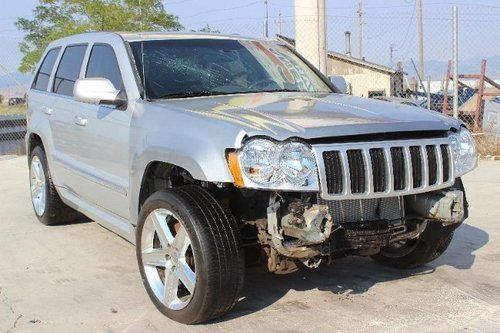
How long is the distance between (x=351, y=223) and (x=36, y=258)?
9.72 ft

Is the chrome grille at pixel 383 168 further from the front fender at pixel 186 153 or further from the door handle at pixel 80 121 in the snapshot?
the door handle at pixel 80 121

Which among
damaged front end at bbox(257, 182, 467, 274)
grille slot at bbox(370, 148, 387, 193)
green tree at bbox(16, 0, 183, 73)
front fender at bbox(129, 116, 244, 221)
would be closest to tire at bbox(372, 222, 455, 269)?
damaged front end at bbox(257, 182, 467, 274)

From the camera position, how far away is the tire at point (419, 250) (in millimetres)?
4155

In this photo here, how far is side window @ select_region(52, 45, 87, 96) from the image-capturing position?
215 inches

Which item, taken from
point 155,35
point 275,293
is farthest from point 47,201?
point 275,293

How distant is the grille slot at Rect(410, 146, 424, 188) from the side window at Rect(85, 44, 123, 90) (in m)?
2.12

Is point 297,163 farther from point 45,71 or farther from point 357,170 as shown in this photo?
point 45,71

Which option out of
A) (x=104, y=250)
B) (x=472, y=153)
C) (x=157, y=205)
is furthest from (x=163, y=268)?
(x=472, y=153)

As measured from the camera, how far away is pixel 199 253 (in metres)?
3.39

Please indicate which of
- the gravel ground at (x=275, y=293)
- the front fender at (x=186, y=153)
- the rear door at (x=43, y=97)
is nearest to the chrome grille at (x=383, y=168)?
the front fender at (x=186, y=153)

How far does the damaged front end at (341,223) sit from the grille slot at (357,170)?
20 centimetres

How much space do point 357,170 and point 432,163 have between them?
23.2 inches

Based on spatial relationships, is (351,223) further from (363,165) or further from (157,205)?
(157,205)

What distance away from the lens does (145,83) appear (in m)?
4.36
